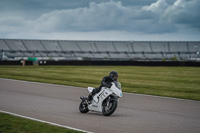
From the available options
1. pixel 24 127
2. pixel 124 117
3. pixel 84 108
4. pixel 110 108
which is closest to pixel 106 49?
pixel 84 108

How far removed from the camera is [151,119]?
8.89 metres

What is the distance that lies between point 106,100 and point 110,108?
37 cm

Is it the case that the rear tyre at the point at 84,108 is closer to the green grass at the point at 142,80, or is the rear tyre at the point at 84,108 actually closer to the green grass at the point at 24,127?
the green grass at the point at 24,127

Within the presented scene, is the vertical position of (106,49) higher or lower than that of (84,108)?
higher

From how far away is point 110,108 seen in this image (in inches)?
365

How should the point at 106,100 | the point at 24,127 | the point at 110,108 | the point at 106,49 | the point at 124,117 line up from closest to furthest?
the point at 24,127
the point at 124,117
the point at 110,108
the point at 106,100
the point at 106,49

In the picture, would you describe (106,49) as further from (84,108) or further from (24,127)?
(24,127)

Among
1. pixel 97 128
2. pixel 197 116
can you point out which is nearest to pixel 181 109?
pixel 197 116

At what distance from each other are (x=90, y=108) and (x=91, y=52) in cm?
8787

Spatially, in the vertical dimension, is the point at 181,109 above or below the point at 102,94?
below

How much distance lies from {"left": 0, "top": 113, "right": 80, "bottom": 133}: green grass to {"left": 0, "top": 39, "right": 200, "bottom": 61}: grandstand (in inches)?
3283

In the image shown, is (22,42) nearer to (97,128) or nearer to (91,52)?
(91,52)

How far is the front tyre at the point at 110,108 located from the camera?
30.0 ft

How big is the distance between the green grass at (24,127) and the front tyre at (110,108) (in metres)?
2.20
